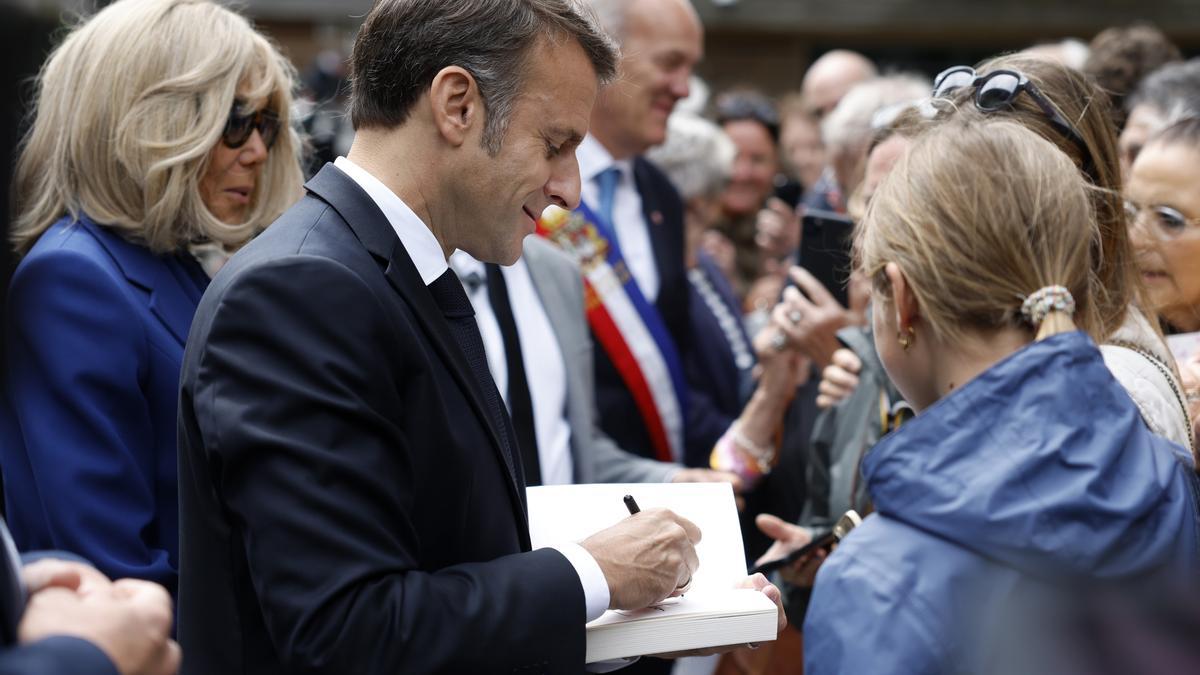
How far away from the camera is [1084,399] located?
1.64 meters

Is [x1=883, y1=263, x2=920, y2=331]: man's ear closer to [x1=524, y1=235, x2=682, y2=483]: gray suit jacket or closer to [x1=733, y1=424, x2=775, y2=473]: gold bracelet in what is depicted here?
[x1=524, y1=235, x2=682, y2=483]: gray suit jacket

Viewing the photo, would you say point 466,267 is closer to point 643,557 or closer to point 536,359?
point 536,359

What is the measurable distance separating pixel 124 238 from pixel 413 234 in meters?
0.94

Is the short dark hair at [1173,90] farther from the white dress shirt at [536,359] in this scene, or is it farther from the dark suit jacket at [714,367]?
the white dress shirt at [536,359]

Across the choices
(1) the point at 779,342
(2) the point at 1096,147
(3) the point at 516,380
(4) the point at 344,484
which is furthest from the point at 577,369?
(4) the point at 344,484

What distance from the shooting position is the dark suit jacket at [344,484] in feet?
5.40

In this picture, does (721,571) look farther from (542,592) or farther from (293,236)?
(293,236)

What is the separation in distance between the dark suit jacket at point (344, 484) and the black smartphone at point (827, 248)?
1.79m

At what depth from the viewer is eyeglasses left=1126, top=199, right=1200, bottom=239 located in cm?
293

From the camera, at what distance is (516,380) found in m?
3.28

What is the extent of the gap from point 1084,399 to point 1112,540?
186mm

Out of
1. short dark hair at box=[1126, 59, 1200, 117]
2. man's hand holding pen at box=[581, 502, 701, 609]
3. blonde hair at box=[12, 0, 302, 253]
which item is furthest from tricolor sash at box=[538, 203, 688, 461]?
man's hand holding pen at box=[581, 502, 701, 609]

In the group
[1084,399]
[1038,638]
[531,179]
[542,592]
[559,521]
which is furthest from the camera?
[559,521]

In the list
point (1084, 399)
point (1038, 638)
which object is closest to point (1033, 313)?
point (1084, 399)
